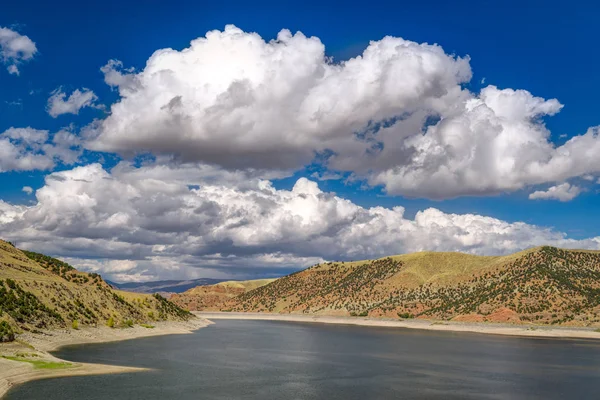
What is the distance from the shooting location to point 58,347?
295 ft

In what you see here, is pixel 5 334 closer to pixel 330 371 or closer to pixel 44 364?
pixel 44 364

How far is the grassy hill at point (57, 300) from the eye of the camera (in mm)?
93312

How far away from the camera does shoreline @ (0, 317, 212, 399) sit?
5888cm

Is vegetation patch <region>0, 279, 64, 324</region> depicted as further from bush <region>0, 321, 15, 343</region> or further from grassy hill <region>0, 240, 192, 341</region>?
bush <region>0, 321, 15, 343</region>

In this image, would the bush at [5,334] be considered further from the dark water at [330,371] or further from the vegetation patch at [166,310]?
the vegetation patch at [166,310]

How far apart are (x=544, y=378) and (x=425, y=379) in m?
16.4

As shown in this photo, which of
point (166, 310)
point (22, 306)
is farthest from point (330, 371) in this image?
point (166, 310)

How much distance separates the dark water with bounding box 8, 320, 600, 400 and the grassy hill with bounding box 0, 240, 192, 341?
9.85m

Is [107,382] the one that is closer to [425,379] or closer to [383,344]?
[425,379]

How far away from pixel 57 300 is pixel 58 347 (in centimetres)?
2290

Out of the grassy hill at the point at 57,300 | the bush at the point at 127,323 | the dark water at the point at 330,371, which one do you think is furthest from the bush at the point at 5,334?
the bush at the point at 127,323

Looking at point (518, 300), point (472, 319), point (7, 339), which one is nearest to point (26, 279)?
point (7, 339)

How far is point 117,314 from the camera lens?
130m

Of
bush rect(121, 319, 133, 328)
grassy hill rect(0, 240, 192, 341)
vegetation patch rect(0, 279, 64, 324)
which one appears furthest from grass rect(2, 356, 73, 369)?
bush rect(121, 319, 133, 328)
